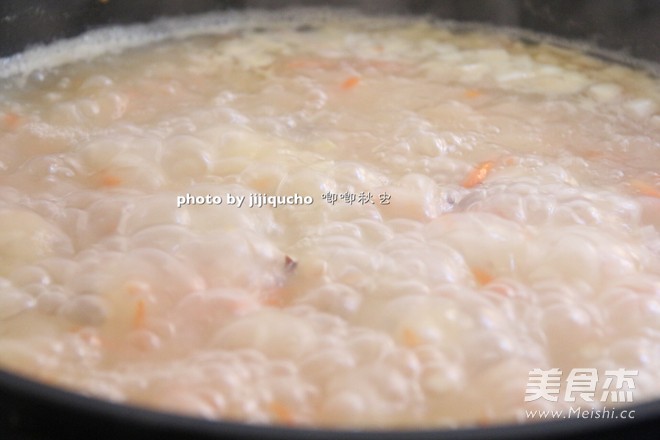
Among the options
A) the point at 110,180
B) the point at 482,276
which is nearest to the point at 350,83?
the point at 110,180

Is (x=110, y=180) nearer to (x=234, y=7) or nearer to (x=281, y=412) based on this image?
(x=281, y=412)

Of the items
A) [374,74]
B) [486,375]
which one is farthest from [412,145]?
A: [486,375]

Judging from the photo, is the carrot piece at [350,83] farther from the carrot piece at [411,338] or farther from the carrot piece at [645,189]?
the carrot piece at [411,338]

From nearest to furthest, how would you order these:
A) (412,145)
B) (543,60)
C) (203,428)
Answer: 1. (203,428)
2. (412,145)
3. (543,60)

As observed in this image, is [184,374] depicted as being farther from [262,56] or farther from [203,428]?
[262,56]

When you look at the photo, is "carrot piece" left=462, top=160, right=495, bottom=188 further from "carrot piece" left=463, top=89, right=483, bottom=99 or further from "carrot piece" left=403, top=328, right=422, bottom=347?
"carrot piece" left=403, top=328, right=422, bottom=347
